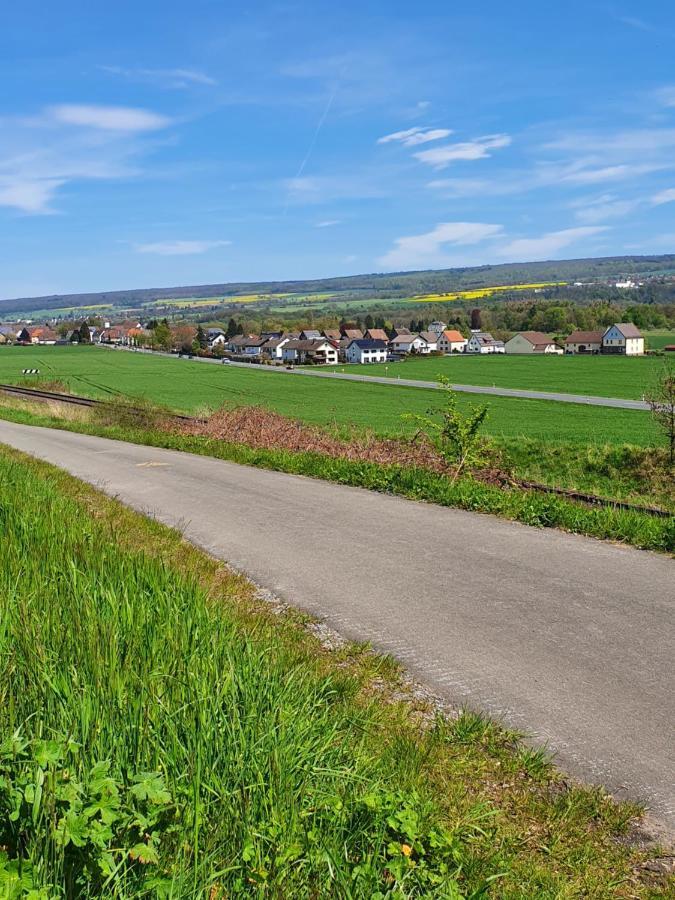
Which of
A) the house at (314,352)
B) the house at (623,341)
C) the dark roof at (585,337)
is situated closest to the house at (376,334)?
the house at (314,352)

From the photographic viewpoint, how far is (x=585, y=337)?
12631 centimetres

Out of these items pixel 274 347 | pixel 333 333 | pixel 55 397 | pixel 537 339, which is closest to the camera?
pixel 55 397

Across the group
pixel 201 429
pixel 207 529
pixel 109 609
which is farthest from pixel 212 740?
pixel 201 429

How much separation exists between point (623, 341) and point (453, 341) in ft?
137

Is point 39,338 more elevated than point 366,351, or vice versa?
point 39,338

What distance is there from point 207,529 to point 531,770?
21.8 feet

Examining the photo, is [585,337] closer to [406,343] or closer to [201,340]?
[406,343]

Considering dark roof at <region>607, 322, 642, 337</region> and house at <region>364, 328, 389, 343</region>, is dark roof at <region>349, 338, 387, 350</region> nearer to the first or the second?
house at <region>364, 328, 389, 343</region>

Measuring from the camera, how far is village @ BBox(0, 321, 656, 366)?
124875 millimetres

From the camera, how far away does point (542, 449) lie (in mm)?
34500

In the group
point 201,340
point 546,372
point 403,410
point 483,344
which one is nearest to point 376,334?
point 483,344

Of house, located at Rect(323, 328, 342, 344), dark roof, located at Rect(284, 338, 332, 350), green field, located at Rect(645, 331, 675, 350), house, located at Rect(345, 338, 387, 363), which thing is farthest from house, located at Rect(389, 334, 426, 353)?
green field, located at Rect(645, 331, 675, 350)

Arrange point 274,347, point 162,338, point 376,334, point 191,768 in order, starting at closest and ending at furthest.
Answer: point 191,768 → point 274,347 → point 376,334 → point 162,338

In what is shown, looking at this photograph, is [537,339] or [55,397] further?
[537,339]
